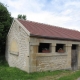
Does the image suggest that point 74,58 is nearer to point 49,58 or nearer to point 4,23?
point 49,58

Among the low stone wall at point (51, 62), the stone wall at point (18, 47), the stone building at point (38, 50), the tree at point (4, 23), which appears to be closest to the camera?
the stone building at point (38, 50)

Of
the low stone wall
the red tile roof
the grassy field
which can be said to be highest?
the red tile roof

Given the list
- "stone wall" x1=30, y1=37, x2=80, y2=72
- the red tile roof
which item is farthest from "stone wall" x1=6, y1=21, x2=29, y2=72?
the red tile roof

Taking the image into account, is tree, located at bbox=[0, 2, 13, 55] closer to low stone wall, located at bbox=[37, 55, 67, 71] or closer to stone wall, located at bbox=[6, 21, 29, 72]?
stone wall, located at bbox=[6, 21, 29, 72]

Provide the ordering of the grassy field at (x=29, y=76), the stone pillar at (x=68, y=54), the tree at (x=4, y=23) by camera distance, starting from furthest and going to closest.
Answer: the tree at (x=4, y=23) < the stone pillar at (x=68, y=54) < the grassy field at (x=29, y=76)

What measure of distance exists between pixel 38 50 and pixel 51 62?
5.05 feet

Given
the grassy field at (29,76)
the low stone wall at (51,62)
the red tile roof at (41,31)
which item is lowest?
the grassy field at (29,76)

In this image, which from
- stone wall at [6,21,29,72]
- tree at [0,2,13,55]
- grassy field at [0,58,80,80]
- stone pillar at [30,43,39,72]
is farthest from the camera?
tree at [0,2,13,55]

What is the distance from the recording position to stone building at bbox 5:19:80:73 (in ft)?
40.9

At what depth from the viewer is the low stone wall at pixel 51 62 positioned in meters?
12.9

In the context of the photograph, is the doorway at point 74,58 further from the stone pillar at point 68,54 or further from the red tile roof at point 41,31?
the red tile roof at point 41,31

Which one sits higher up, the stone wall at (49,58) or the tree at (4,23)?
the tree at (4,23)

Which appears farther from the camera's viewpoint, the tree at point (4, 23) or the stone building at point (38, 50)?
the tree at point (4, 23)

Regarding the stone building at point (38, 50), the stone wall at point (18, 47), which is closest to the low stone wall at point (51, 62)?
the stone building at point (38, 50)
